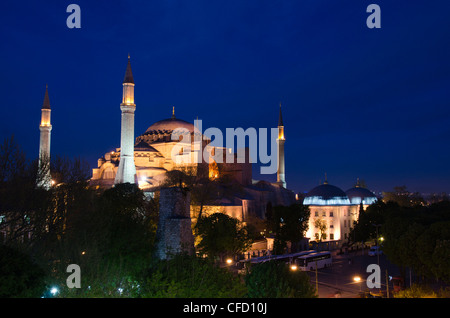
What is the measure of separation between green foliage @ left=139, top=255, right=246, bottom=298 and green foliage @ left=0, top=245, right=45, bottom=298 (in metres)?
3.16

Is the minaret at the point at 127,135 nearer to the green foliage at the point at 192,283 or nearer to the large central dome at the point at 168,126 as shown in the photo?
the large central dome at the point at 168,126

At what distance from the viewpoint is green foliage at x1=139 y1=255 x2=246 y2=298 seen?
1191 centimetres

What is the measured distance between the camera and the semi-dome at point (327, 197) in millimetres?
47069

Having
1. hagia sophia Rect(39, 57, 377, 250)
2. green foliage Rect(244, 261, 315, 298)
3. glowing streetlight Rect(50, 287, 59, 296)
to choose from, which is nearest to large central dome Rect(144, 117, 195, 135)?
hagia sophia Rect(39, 57, 377, 250)

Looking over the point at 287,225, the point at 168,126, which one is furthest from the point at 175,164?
the point at 287,225

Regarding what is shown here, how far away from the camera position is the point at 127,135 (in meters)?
35.9

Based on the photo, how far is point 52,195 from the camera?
18.4m

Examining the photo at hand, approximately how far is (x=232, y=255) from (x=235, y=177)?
21.2m

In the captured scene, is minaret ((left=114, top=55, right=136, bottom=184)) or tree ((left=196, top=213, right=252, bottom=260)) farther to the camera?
minaret ((left=114, top=55, right=136, bottom=184))

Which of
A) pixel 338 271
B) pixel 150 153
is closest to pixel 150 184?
pixel 150 153

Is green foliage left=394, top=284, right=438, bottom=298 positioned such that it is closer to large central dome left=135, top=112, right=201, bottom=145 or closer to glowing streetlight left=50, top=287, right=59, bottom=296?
glowing streetlight left=50, top=287, right=59, bottom=296

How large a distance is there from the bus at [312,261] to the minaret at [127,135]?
57.0ft

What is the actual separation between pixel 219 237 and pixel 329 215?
75.8 feet

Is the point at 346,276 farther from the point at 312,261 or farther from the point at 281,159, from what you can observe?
the point at 281,159
